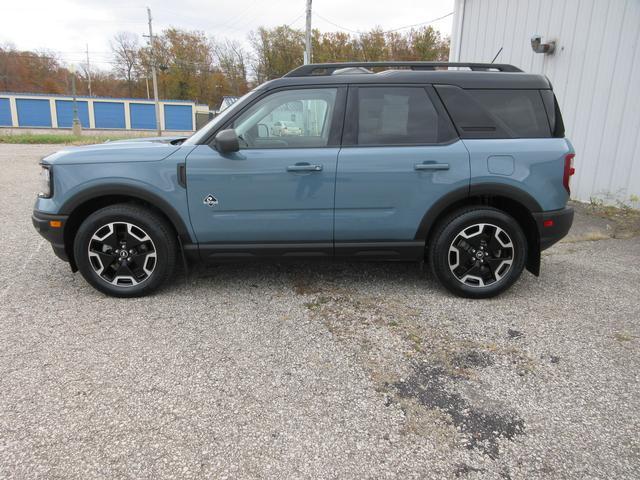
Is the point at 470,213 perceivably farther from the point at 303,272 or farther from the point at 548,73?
the point at 548,73

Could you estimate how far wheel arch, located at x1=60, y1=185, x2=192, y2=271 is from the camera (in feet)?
12.6

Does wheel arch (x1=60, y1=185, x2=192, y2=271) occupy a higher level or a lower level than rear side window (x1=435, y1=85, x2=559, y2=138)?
lower

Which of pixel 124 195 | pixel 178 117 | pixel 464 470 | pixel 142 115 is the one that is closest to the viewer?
pixel 464 470

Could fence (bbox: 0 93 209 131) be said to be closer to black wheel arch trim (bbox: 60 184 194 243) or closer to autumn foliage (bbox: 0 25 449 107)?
autumn foliage (bbox: 0 25 449 107)

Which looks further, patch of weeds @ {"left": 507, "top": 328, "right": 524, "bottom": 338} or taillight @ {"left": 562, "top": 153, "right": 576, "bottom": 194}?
taillight @ {"left": 562, "top": 153, "right": 576, "bottom": 194}

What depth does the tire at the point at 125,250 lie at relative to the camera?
3.89m

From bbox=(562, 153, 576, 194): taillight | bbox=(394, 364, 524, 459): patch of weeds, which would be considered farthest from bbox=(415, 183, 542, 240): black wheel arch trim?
Answer: bbox=(394, 364, 524, 459): patch of weeds

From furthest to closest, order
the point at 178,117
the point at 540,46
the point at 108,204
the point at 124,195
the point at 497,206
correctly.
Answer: the point at 178,117, the point at 540,46, the point at 497,206, the point at 108,204, the point at 124,195

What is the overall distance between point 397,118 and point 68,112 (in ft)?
179

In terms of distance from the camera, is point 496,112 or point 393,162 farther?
point 496,112

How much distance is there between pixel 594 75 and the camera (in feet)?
24.9

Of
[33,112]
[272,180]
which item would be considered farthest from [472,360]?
[33,112]

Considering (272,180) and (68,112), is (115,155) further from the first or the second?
(68,112)

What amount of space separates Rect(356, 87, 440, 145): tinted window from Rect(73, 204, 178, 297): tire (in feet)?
6.05
